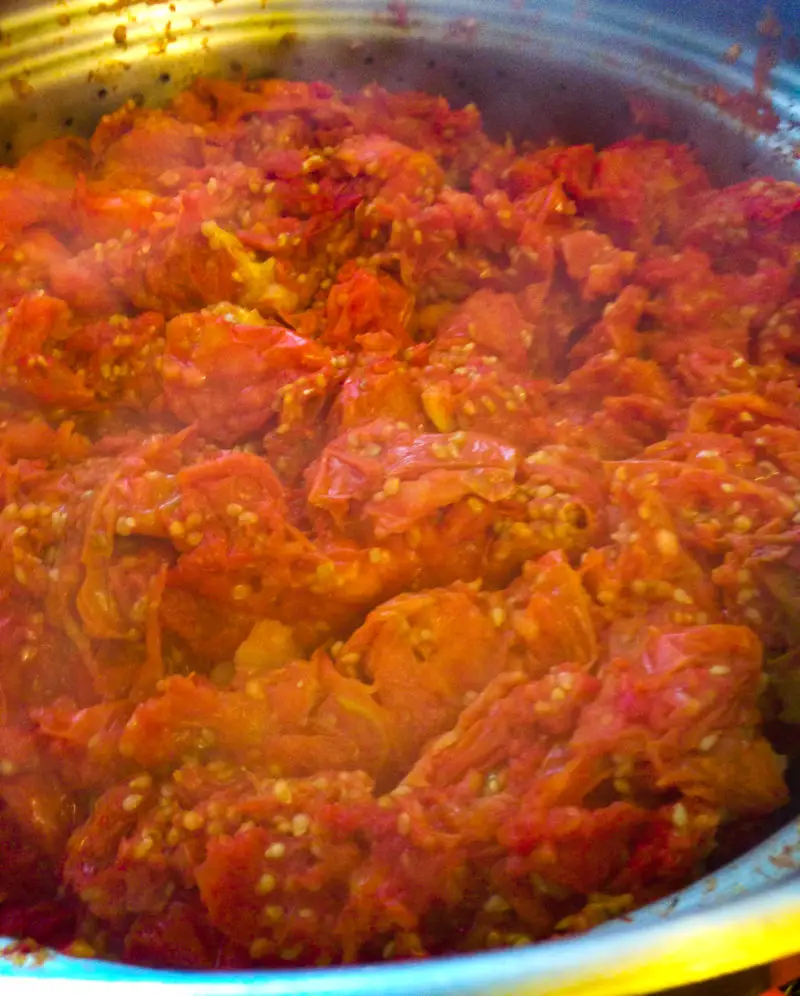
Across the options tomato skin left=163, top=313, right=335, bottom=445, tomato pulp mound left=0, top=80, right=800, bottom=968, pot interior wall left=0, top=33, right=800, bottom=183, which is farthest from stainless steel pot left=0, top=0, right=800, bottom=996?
tomato skin left=163, top=313, right=335, bottom=445

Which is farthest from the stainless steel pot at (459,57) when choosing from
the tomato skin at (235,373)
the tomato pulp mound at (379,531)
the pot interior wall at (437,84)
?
the tomato skin at (235,373)

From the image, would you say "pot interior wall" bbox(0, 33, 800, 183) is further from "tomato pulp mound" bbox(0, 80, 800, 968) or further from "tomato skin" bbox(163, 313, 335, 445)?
"tomato skin" bbox(163, 313, 335, 445)

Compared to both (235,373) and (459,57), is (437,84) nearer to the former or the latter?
(459,57)

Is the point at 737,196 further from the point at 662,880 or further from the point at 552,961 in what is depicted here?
the point at 552,961

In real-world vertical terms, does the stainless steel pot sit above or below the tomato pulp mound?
above

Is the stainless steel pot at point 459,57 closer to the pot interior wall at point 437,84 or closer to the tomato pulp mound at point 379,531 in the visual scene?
the pot interior wall at point 437,84

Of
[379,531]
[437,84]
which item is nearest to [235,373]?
[379,531]

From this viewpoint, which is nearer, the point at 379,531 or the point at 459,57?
the point at 379,531

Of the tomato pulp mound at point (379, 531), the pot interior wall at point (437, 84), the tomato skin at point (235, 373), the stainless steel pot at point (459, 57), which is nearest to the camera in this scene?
the tomato pulp mound at point (379, 531)

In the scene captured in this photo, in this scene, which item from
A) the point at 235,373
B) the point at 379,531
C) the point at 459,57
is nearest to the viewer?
the point at 379,531
